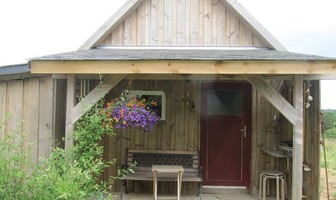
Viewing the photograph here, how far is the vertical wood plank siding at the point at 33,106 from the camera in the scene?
20.6 feet

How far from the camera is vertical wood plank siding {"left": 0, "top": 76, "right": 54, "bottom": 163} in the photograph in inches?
247

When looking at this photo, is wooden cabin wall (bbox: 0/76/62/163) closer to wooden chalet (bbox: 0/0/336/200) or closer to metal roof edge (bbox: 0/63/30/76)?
metal roof edge (bbox: 0/63/30/76)

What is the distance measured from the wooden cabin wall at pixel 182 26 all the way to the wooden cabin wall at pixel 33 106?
162 cm

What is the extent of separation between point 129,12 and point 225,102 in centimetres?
258

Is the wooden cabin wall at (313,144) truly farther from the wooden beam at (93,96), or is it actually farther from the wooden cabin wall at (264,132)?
the wooden beam at (93,96)

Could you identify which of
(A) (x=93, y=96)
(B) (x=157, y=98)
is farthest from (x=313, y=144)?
(A) (x=93, y=96)

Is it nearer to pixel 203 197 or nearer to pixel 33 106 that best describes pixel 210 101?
pixel 203 197

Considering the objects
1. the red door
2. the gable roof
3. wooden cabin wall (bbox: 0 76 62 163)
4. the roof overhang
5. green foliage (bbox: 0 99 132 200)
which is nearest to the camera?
green foliage (bbox: 0 99 132 200)

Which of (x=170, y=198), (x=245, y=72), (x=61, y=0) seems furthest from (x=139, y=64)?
(x=61, y=0)

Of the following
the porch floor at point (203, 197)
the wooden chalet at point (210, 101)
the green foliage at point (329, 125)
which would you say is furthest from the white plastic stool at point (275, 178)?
the green foliage at point (329, 125)

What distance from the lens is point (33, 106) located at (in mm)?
6320

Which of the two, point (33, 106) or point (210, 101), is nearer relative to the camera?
point (33, 106)

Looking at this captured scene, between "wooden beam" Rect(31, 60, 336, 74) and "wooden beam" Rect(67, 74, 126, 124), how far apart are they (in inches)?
10.3

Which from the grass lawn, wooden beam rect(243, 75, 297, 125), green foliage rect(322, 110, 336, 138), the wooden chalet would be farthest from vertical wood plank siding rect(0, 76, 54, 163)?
green foliage rect(322, 110, 336, 138)
